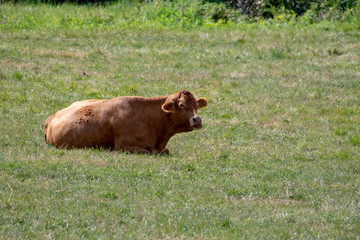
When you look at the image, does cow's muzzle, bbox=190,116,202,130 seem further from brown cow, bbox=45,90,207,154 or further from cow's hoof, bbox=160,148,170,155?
cow's hoof, bbox=160,148,170,155

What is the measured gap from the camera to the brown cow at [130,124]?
10.4 m

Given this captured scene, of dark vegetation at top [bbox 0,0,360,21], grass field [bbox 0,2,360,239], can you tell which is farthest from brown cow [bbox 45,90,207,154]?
dark vegetation at top [bbox 0,0,360,21]

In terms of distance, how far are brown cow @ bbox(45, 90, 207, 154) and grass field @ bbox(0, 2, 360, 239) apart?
0.32 metres

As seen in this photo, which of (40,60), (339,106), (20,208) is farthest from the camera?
(40,60)

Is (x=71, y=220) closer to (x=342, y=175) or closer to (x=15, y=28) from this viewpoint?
(x=342, y=175)

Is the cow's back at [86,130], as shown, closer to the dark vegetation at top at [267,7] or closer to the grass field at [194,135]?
the grass field at [194,135]

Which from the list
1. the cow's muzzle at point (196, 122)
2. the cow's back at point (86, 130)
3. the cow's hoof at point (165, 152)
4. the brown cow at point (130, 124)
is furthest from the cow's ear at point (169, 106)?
the cow's back at point (86, 130)

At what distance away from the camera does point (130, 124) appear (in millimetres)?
10469

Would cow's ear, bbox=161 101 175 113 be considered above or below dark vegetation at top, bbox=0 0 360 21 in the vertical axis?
above

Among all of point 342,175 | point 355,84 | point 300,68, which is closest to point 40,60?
point 300,68

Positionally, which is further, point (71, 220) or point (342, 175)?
point (342, 175)

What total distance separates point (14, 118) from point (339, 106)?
7.02m

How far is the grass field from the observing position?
24.5 feet

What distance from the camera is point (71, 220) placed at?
23.7ft
